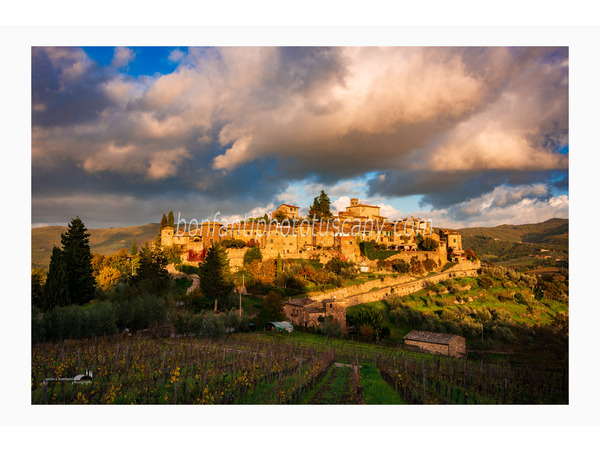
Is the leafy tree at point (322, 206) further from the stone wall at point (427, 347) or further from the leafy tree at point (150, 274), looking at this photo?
the stone wall at point (427, 347)

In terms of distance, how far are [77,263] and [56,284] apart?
8.94 feet

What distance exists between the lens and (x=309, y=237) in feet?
112

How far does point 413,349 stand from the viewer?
14984 mm

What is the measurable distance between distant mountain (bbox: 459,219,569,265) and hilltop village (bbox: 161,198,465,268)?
2.35 metres

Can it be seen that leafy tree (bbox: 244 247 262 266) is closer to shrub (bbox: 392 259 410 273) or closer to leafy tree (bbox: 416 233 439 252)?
shrub (bbox: 392 259 410 273)

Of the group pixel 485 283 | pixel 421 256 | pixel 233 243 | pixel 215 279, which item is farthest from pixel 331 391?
pixel 485 283

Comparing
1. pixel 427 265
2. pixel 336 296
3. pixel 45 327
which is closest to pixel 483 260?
pixel 427 265

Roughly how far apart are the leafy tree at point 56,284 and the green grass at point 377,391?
9.27 m

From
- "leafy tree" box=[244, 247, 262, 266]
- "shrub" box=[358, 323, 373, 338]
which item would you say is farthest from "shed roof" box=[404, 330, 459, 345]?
"leafy tree" box=[244, 247, 262, 266]

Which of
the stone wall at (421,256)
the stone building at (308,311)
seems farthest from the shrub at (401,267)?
the stone building at (308,311)

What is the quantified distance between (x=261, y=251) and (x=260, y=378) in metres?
23.4

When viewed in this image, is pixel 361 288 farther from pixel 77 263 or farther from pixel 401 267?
pixel 77 263

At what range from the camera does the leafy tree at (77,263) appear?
12.1 meters

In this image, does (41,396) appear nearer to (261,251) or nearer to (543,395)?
(543,395)
